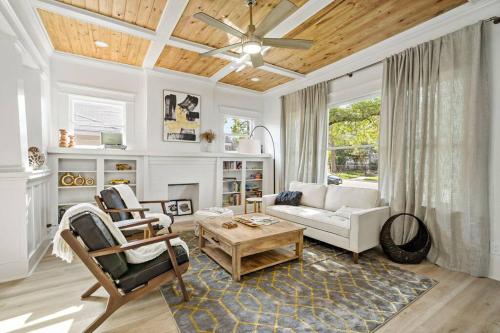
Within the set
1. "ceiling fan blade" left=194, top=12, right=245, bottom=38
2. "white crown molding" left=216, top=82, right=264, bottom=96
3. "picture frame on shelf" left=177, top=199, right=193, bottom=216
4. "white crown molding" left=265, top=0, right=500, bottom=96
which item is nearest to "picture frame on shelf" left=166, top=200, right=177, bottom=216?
"picture frame on shelf" left=177, top=199, right=193, bottom=216

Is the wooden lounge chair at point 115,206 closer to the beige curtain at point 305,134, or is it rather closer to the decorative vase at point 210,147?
the decorative vase at point 210,147

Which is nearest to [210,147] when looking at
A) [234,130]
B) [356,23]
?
[234,130]

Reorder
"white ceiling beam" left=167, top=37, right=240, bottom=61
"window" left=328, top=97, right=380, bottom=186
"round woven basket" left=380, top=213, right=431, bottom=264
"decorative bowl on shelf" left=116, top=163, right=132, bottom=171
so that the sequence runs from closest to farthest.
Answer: "round woven basket" left=380, top=213, right=431, bottom=264, "white ceiling beam" left=167, top=37, right=240, bottom=61, "window" left=328, top=97, right=380, bottom=186, "decorative bowl on shelf" left=116, top=163, right=132, bottom=171

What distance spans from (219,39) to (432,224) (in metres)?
3.69

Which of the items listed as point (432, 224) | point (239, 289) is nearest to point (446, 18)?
point (432, 224)

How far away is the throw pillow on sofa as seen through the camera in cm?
428

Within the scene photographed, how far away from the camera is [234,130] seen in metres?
5.73

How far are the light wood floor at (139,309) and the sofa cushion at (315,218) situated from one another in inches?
41.7

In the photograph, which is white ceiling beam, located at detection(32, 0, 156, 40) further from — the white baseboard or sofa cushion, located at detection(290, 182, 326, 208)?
the white baseboard

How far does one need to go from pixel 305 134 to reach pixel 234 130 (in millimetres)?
1791

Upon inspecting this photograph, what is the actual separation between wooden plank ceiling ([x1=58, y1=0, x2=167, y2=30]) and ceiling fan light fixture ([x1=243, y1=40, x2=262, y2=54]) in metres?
1.04

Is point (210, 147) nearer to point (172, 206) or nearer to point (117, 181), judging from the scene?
point (172, 206)

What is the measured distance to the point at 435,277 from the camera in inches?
101

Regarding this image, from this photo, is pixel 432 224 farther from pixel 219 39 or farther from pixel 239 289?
pixel 219 39
